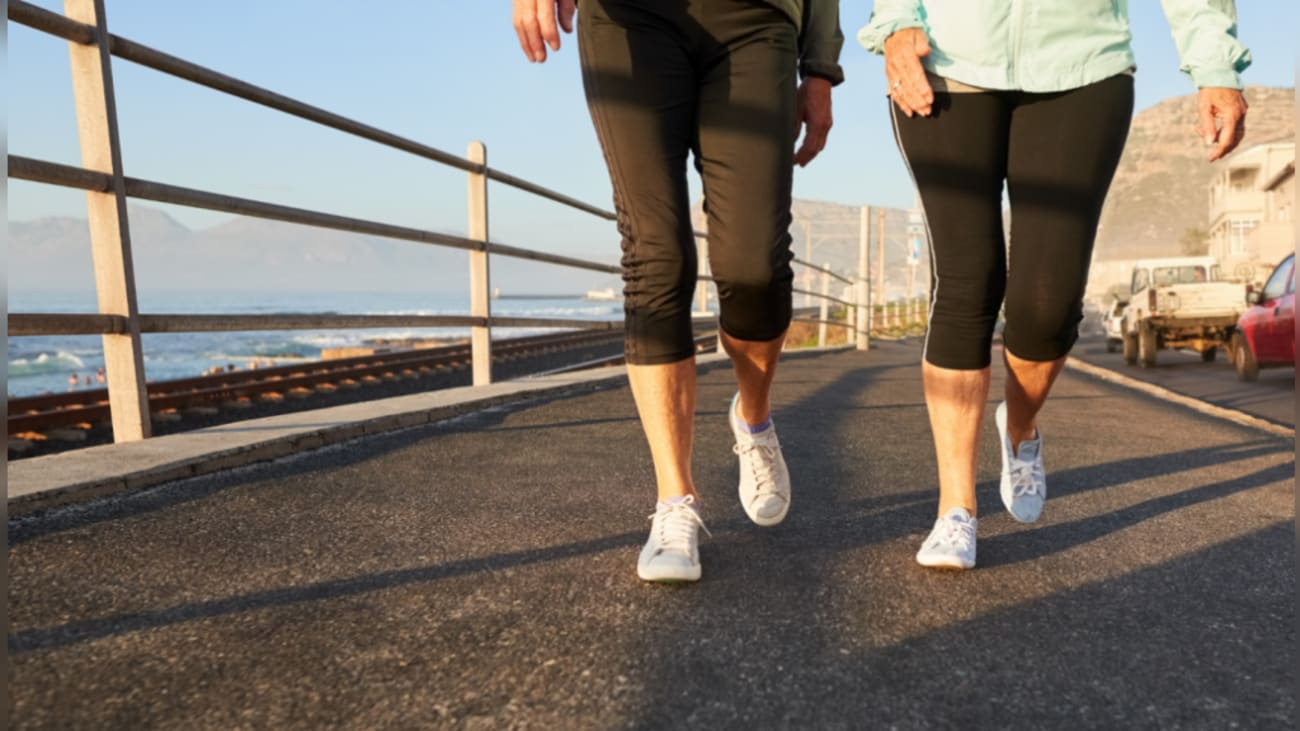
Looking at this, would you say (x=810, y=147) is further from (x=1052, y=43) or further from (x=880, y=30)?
(x=1052, y=43)

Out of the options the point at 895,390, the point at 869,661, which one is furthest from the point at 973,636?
the point at 895,390

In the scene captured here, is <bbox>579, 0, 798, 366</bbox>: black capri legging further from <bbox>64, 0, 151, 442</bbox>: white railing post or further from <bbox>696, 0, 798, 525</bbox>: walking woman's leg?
<bbox>64, 0, 151, 442</bbox>: white railing post

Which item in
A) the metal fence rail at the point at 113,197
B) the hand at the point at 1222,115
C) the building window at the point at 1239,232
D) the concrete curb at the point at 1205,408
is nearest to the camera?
the hand at the point at 1222,115

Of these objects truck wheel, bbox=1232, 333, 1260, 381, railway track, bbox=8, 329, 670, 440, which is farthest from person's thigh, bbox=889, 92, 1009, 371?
truck wheel, bbox=1232, 333, 1260, 381

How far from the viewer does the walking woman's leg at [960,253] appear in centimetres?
189

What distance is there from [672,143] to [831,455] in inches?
68.0

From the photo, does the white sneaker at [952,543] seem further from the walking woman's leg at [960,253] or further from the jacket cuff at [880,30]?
the jacket cuff at [880,30]

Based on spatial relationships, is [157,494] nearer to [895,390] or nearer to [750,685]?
[750,685]

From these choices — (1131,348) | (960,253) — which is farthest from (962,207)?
(1131,348)

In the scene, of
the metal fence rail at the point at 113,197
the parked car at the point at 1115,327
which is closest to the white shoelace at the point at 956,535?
the metal fence rail at the point at 113,197

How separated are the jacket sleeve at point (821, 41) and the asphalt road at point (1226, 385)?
3.05m

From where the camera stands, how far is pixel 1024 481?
2.11 metres

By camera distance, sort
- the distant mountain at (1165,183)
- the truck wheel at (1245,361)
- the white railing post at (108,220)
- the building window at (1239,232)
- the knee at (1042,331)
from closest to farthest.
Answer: the knee at (1042,331), the white railing post at (108,220), the truck wheel at (1245,361), the building window at (1239,232), the distant mountain at (1165,183)

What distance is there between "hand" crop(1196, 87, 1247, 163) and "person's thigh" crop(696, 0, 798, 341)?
83 cm
